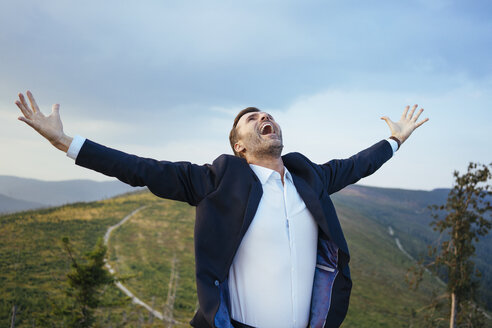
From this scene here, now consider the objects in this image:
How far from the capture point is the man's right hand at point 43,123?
254 cm

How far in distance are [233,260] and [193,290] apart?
28.1 meters

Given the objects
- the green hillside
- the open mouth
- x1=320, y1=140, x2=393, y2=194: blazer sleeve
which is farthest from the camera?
the green hillside

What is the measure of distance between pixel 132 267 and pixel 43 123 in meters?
28.0

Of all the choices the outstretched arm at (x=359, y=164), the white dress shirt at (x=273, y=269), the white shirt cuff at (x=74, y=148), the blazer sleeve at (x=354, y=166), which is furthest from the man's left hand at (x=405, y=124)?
the white shirt cuff at (x=74, y=148)

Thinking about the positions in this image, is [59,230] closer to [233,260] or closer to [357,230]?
[233,260]

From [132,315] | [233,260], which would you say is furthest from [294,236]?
[132,315]

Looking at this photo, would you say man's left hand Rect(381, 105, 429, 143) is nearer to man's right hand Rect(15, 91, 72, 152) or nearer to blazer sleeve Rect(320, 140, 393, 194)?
blazer sleeve Rect(320, 140, 393, 194)

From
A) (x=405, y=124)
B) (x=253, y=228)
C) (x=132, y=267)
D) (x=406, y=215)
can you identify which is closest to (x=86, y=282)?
(x=253, y=228)

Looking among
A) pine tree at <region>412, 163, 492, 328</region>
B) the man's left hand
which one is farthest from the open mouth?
pine tree at <region>412, 163, 492, 328</region>

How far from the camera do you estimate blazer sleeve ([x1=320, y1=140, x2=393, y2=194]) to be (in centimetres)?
345

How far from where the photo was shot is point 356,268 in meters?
45.6

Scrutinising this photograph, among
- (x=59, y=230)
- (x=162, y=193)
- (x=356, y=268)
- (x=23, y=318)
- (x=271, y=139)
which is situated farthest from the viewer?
(x=356, y=268)

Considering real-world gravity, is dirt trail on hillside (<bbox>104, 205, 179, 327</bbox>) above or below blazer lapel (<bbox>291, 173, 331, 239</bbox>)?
below

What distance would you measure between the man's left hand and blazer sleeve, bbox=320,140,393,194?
30 cm
